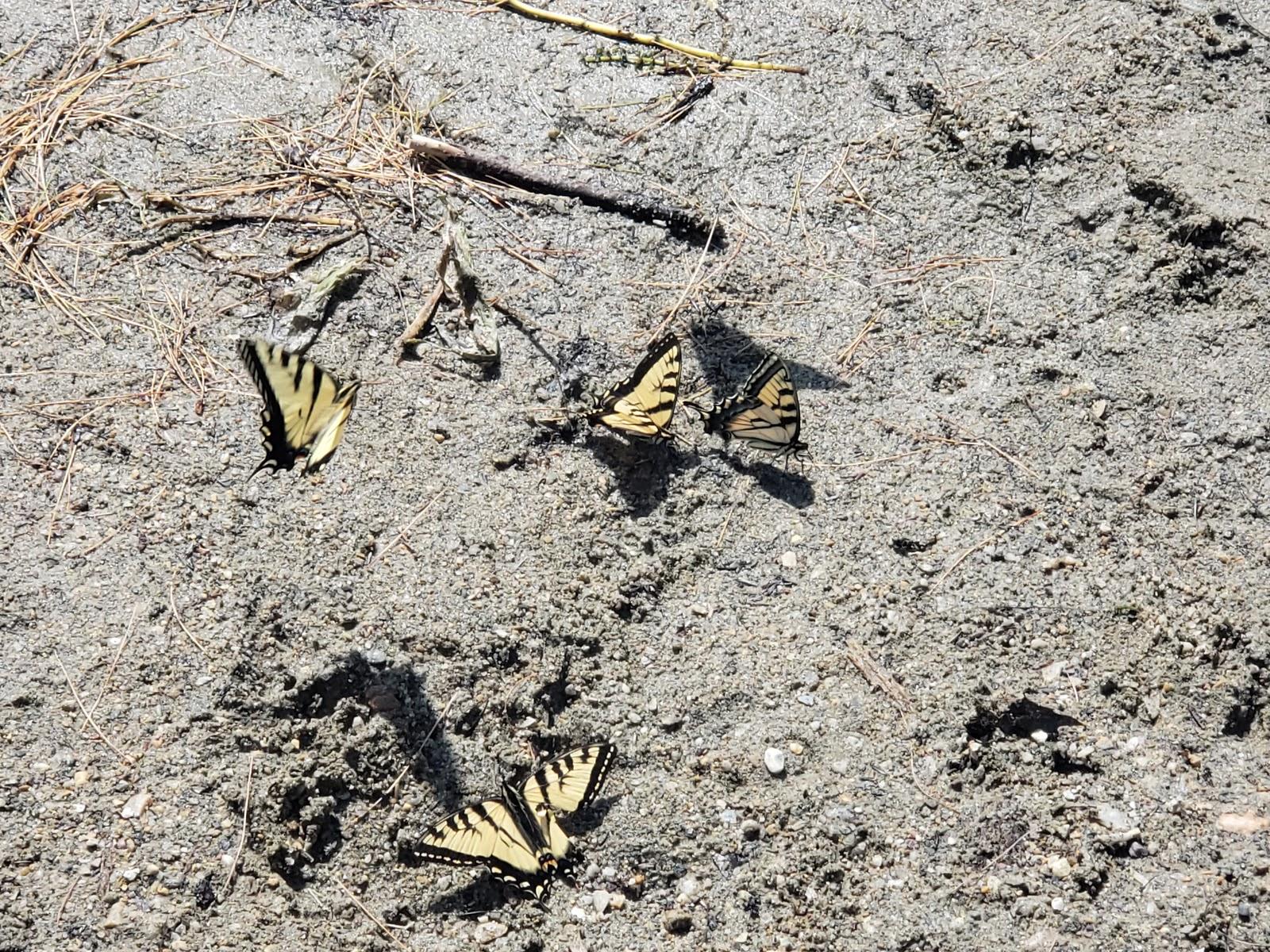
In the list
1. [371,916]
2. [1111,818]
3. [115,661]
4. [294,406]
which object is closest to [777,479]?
[1111,818]

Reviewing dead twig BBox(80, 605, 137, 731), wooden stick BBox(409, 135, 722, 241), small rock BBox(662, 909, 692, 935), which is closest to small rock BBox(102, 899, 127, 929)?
dead twig BBox(80, 605, 137, 731)

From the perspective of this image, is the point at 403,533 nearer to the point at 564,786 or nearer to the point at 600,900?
the point at 564,786

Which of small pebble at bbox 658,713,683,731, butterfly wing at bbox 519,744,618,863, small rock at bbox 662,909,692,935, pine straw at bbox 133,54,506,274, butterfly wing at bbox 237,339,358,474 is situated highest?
pine straw at bbox 133,54,506,274

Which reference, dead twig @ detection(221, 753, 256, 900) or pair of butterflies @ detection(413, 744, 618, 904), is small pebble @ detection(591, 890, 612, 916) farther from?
dead twig @ detection(221, 753, 256, 900)

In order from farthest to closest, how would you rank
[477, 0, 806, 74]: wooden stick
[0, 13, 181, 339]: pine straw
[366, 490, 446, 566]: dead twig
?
[477, 0, 806, 74]: wooden stick, [0, 13, 181, 339]: pine straw, [366, 490, 446, 566]: dead twig

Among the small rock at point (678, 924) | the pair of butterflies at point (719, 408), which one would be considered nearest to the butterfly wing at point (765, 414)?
the pair of butterflies at point (719, 408)

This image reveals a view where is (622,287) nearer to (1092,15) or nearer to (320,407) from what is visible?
(320,407)

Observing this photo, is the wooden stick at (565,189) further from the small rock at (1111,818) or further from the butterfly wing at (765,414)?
the small rock at (1111,818)
